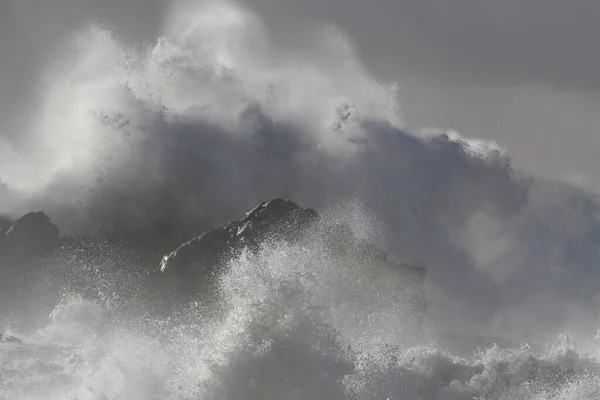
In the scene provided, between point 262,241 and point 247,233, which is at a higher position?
point 247,233

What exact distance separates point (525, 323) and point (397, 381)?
1220 inches

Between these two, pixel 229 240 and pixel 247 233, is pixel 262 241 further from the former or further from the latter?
pixel 229 240

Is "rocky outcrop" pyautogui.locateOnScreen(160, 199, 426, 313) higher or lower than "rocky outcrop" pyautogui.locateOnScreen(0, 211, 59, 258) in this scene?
lower

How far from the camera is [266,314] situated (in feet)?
67.5

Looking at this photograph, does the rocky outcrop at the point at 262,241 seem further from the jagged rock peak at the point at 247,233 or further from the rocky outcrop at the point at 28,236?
the rocky outcrop at the point at 28,236

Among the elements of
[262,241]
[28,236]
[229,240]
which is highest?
[28,236]

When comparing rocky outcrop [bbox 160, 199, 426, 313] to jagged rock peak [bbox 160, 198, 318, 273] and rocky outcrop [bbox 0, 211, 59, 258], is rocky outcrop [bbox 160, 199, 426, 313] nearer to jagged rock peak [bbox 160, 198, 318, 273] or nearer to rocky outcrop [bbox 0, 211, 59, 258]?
jagged rock peak [bbox 160, 198, 318, 273]

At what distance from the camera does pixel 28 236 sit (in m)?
41.4

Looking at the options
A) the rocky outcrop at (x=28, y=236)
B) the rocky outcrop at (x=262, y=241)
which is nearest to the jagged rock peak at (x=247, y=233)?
the rocky outcrop at (x=262, y=241)

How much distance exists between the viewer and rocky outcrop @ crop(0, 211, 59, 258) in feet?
136

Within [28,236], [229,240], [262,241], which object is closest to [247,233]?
[229,240]

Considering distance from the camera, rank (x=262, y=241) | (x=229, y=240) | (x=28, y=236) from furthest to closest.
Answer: (x=28, y=236) < (x=229, y=240) < (x=262, y=241)

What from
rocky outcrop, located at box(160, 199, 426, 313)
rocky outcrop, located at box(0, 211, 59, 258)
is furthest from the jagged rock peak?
rocky outcrop, located at box(0, 211, 59, 258)

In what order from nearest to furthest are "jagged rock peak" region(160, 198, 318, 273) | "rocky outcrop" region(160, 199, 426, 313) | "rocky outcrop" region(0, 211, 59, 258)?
"jagged rock peak" region(160, 198, 318, 273) → "rocky outcrop" region(160, 199, 426, 313) → "rocky outcrop" region(0, 211, 59, 258)
